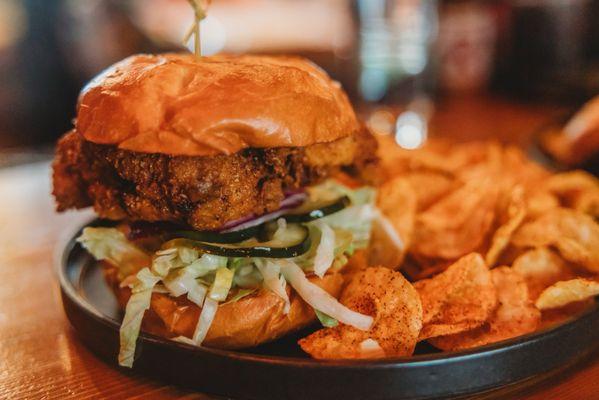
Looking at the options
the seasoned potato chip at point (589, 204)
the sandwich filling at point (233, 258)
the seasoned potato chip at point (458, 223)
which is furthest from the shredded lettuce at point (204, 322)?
the seasoned potato chip at point (589, 204)

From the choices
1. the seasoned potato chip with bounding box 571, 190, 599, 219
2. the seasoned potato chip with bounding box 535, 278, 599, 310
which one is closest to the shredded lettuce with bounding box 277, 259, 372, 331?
the seasoned potato chip with bounding box 535, 278, 599, 310

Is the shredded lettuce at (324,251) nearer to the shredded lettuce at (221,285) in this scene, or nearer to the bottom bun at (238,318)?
the bottom bun at (238,318)

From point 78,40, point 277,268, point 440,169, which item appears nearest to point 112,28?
point 78,40

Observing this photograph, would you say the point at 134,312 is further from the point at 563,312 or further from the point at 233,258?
the point at 563,312

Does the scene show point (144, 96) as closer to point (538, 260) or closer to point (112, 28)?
point (538, 260)

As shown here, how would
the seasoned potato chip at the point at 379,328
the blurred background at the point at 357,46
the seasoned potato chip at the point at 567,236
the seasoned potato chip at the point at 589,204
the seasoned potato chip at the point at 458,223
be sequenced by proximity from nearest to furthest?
the seasoned potato chip at the point at 379,328 < the seasoned potato chip at the point at 567,236 < the seasoned potato chip at the point at 458,223 < the seasoned potato chip at the point at 589,204 < the blurred background at the point at 357,46

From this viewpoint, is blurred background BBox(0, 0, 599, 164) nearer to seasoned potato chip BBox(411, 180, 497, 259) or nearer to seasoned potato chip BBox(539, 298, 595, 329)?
seasoned potato chip BBox(411, 180, 497, 259)

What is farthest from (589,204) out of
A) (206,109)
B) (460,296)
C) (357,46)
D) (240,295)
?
(357,46)
